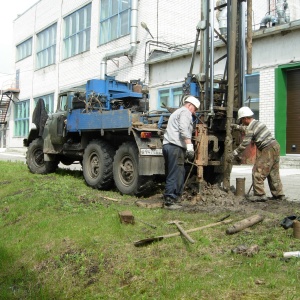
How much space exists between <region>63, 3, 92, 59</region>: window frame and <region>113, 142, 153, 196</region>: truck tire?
16516 mm

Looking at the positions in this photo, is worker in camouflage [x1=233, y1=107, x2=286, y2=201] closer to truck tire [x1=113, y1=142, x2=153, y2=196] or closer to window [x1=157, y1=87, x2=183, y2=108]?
truck tire [x1=113, y1=142, x2=153, y2=196]

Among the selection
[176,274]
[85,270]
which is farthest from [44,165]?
[176,274]

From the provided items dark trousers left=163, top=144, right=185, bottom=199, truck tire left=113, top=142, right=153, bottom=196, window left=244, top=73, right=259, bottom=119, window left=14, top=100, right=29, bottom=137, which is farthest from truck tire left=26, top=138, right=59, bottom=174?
window left=14, top=100, right=29, bottom=137

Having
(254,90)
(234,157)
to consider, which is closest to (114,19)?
(254,90)

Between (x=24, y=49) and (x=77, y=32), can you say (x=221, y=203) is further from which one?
(x=24, y=49)

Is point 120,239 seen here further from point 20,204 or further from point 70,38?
point 70,38

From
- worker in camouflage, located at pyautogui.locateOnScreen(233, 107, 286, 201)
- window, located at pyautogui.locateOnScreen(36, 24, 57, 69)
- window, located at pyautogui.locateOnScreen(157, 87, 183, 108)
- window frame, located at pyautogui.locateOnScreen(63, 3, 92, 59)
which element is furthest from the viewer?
window, located at pyautogui.locateOnScreen(36, 24, 57, 69)

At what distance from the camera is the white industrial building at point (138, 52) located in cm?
1413

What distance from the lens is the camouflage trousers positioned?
7648mm

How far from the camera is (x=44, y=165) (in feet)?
41.0

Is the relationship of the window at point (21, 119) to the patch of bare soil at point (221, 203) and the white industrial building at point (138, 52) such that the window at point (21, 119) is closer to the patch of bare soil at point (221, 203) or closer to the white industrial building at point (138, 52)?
the white industrial building at point (138, 52)

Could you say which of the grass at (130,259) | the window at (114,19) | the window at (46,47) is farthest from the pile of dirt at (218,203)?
the window at (46,47)

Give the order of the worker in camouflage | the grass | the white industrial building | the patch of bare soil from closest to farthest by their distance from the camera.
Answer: the grass → the patch of bare soil → the worker in camouflage → the white industrial building

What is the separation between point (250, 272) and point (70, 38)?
80.1 feet
